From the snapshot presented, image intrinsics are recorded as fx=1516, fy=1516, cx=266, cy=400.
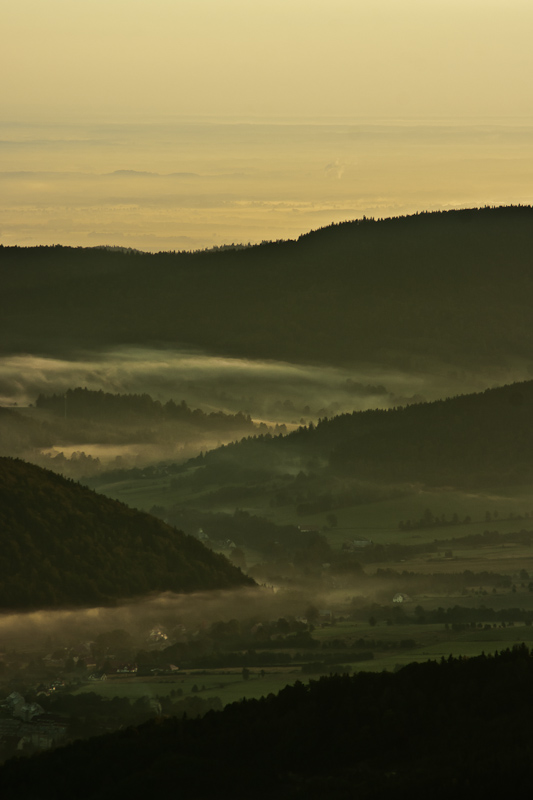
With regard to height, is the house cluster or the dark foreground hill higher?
the house cluster

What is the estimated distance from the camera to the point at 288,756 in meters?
108

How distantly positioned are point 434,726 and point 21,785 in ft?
101

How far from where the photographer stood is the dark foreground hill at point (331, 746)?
9581cm

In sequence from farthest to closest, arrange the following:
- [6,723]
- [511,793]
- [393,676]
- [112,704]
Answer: [112,704], [6,723], [393,676], [511,793]

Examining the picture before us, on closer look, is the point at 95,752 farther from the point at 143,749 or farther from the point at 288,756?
the point at 288,756

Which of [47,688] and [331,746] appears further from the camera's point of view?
[47,688]

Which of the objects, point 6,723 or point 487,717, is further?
point 6,723

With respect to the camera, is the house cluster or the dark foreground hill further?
the house cluster

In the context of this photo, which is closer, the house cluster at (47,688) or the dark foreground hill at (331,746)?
the dark foreground hill at (331,746)

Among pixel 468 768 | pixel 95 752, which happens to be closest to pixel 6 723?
pixel 95 752

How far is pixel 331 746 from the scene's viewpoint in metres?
108

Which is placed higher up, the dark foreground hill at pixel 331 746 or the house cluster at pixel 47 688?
the house cluster at pixel 47 688

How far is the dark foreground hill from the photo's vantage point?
95812mm

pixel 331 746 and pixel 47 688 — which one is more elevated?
pixel 47 688
